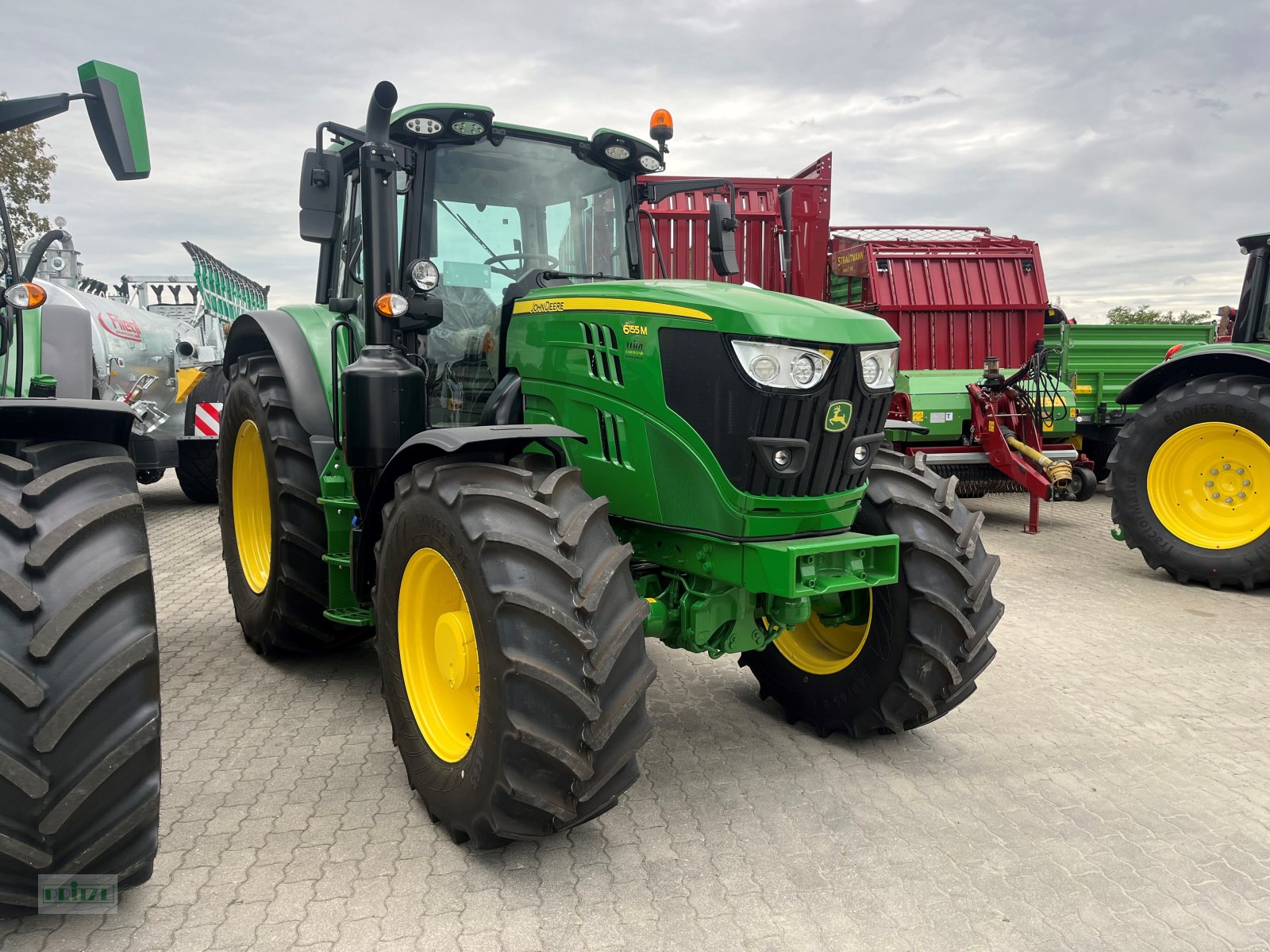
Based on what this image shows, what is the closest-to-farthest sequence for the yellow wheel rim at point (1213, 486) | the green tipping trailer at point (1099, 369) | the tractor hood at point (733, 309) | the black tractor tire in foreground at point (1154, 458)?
1. the tractor hood at point (733, 309)
2. the black tractor tire in foreground at point (1154, 458)
3. the yellow wheel rim at point (1213, 486)
4. the green tipping trailer at point (1099, 369)

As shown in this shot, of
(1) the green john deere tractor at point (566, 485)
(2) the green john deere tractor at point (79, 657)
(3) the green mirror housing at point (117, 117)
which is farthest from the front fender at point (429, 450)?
(3) the green mirror housing at point (117, 117)

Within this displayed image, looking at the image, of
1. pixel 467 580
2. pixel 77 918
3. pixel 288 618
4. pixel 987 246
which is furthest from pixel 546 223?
pixel 987 246

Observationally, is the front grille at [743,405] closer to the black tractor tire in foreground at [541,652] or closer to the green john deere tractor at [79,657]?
the black tractor tire in foreground at [541,652]

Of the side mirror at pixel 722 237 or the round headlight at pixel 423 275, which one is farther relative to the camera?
the side mirror at pixel 722 237

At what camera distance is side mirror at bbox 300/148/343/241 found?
3912 millimetres

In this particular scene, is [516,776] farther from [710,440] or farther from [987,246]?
[987,246]

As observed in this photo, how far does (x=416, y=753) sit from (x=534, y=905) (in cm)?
72

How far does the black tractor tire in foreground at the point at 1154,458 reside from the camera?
6.49 metres

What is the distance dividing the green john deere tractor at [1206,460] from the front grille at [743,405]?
4.80 meters

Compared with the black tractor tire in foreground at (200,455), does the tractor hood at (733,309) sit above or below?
above

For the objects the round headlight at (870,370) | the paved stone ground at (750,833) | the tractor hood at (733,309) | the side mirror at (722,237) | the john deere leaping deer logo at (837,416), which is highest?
the side mirror at (722,237)

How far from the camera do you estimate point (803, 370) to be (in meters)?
3.00

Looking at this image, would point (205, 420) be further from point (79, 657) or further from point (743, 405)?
point (743, 405)

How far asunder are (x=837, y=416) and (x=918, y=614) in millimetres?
837
